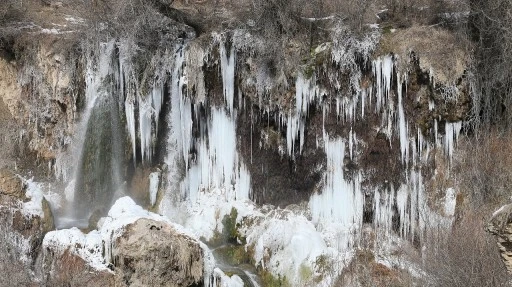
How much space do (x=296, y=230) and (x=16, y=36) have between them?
889 cm

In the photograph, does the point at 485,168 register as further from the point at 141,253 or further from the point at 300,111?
the point at 141,253

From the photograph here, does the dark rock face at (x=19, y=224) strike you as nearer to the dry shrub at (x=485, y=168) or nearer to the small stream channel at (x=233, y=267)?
the small stream channel at (x=233, y=267)

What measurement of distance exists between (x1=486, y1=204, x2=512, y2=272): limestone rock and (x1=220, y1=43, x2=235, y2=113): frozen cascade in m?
9.06

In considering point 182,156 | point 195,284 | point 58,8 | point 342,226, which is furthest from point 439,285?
point 58,8

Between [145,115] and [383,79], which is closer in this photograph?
[383,79]

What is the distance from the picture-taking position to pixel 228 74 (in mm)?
15281

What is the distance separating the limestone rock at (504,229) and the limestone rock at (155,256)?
5.23m

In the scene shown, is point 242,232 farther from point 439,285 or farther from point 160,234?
point 439,285

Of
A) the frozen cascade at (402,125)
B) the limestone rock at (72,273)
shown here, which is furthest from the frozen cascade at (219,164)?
the limestone rock at (72,273)

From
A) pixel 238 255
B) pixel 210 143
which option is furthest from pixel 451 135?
pixel 210 143

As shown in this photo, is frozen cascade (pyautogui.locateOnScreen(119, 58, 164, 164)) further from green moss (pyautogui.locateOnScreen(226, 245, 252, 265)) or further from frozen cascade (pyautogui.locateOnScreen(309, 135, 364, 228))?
frozen cascade (pyautogui.locateOnScreen(309, 135, 364, 228))

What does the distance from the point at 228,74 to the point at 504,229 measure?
953cm

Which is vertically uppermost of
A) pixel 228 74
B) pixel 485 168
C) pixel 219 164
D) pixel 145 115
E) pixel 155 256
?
pixel 228 74

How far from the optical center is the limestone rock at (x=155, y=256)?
10.4 metres
